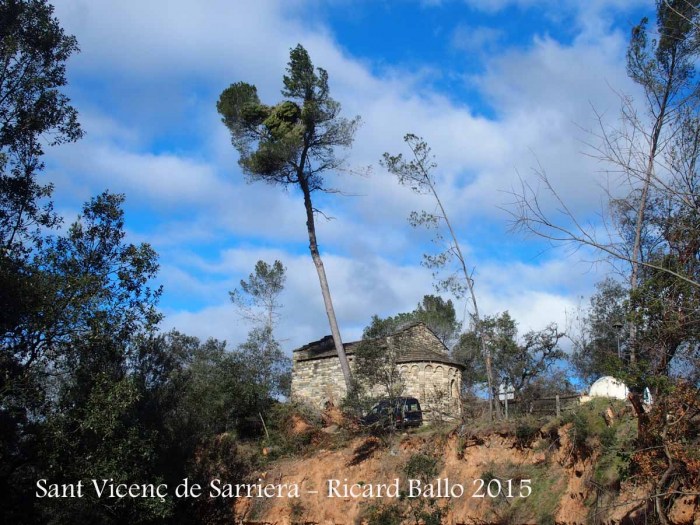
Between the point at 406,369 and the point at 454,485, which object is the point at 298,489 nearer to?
the point at 454,485

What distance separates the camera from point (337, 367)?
3117cm

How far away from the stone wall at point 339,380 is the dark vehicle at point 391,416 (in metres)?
4.30

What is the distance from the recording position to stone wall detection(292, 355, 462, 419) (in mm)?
28938

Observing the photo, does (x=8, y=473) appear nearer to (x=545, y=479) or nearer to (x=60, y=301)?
(x=60, y=301)

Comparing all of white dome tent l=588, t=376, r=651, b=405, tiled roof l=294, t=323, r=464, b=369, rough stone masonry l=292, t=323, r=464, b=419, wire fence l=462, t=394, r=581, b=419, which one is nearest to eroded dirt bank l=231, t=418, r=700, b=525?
wire fence l=462, t=394, r=581, b=419

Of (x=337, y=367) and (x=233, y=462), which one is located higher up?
(x=337, y=367)

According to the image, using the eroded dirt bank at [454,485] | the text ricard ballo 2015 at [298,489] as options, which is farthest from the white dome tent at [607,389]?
the text ricard ballo 2015 at [298,489]

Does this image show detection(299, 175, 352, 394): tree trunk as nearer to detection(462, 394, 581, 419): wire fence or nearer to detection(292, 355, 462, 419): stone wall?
detection(292, 355, 462, 419): stone wall

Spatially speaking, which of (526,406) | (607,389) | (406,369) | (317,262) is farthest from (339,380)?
(607,389)

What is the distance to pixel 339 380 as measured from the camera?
30938 mm

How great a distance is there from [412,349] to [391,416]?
365 inches

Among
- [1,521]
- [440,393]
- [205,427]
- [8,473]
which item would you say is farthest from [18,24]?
[440,393]

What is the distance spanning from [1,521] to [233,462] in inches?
371

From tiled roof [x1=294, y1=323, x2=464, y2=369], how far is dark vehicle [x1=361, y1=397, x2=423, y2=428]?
5671 millimetres
